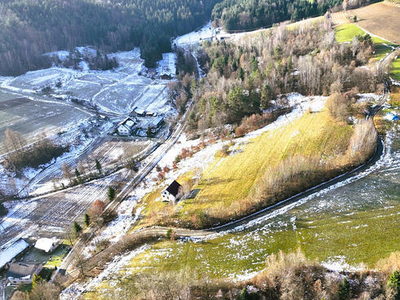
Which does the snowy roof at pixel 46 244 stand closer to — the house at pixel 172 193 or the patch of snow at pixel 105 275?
the patch of snow at pixel 105 275

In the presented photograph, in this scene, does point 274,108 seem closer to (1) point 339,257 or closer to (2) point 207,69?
(1) point 339,257

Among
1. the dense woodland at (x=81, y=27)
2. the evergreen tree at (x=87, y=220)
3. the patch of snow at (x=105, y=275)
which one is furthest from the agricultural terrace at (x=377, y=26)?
the dense woodland at (x=81, y=27)

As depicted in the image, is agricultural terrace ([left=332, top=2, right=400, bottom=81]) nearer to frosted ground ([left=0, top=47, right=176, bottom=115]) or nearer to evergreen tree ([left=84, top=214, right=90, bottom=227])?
frosted ground ([left=0, top=47, right=176, bottom=115])

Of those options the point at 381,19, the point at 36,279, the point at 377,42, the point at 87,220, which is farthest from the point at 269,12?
the point at 36,279

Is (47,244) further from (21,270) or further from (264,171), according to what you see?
(264,171)

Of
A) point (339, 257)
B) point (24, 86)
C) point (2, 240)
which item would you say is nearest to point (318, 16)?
point (339, 257)

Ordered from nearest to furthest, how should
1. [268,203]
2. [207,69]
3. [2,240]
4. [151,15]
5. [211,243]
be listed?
1. [211,243]
2. [268,203]
3. [2,240]
4. [207,69]
5. [151,15]
